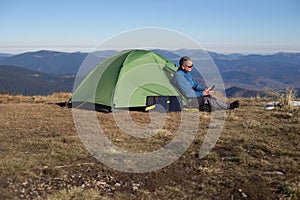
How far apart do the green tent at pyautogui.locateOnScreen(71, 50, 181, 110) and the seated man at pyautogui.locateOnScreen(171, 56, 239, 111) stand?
19.0 inches

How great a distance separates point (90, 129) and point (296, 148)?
17.2 feet

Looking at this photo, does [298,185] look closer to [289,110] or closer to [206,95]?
[206,95]

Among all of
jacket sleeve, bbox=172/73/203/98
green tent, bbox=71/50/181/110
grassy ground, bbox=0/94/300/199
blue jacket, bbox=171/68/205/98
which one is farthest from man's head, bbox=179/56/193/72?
grassy ground, bbox=0/94/300/199

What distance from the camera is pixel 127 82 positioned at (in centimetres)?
1134

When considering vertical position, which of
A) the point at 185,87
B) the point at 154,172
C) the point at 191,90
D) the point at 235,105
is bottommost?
the point at 154,172

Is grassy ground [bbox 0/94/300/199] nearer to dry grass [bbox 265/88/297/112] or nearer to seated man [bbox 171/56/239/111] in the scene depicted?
seated man [bbox 171/56/239/111]

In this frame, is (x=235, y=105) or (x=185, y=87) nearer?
(x=185, y=87)

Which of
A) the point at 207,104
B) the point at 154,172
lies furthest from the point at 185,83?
the point at 154,172

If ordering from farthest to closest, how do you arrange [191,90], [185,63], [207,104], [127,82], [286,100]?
[286,100], [127,82], [207,104], [191,90], [185,63]

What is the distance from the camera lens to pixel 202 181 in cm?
525

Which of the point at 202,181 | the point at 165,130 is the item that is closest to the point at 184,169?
the point at 202,181

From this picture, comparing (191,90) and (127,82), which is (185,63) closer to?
(191,90)

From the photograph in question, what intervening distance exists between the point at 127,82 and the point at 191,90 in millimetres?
2422

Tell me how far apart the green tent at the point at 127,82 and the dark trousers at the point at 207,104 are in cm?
62
